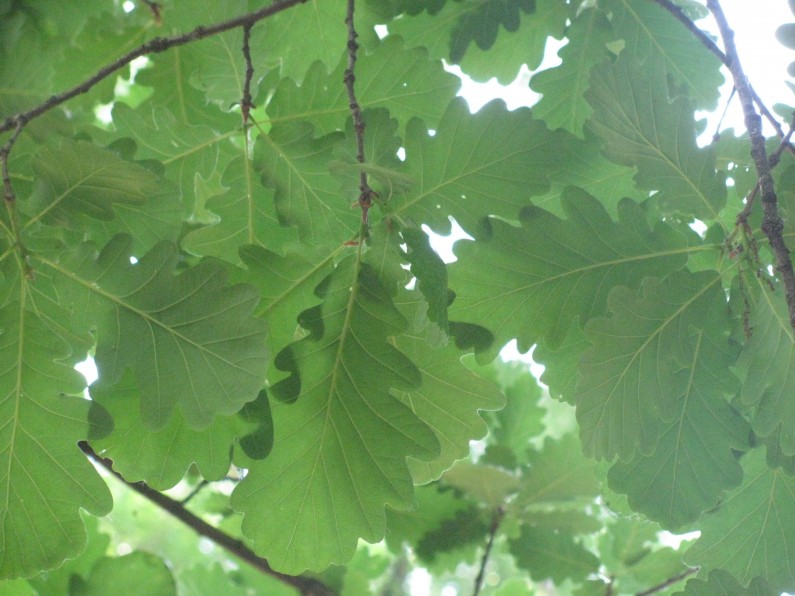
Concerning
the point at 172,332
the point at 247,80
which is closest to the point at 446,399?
the point at 172,332

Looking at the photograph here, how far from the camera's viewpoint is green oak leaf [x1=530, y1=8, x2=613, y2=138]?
147cm

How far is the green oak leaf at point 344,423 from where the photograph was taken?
101 cm

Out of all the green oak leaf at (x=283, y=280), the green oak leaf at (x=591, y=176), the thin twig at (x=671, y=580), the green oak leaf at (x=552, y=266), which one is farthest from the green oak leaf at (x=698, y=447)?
the thin twig at (x=671, y=580)

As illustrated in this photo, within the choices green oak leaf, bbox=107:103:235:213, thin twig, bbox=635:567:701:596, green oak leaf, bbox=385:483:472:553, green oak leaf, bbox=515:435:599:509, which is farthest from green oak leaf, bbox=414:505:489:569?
green oak leaf, bbox=107:103:235:213

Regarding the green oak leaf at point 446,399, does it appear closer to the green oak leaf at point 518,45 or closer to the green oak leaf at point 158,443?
the green oak leaf at point 158,443

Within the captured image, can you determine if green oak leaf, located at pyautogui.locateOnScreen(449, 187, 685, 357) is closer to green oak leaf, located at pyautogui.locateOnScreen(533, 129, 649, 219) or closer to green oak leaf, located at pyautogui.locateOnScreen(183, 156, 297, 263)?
green oak leaf, located at pyautogui.locateOnScreen(533, 129, 649, 219)

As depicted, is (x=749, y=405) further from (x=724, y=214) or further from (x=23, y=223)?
(x=23, y=223)

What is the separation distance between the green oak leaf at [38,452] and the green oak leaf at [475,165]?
19.4 inches

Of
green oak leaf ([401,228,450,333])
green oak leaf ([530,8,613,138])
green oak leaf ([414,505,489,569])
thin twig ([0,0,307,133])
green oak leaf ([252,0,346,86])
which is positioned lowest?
green oak leaf ([414,505,489,569])

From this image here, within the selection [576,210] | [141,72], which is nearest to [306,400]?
[576,210]

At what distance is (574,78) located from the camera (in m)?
1.48

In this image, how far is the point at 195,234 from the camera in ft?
4.16

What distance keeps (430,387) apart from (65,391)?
484 millimetres

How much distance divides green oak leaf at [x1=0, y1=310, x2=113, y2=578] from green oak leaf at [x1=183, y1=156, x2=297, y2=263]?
31cm
